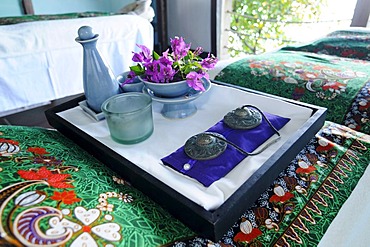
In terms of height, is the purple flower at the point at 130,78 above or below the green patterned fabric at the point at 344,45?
above

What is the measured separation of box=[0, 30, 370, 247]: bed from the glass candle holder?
0.09 m

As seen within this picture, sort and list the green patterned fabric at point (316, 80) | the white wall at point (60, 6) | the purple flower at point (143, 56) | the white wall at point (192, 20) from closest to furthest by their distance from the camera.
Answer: the purple flower at point (143, 56) → the green patterned fabric at point (316, 80) → the white wall at point (192, 20) → the white wall at point (60, 6)

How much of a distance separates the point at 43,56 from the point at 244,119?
1.51 metres

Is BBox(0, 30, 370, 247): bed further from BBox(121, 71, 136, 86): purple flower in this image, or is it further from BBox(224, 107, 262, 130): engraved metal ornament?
BBox(121, 71, 136, 86): purple flower

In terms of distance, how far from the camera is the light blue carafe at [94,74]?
781 mm

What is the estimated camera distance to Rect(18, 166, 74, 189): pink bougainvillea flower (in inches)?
19.0

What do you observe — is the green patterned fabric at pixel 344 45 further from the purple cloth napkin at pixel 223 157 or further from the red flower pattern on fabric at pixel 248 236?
the red flower pattern on fabric at pixel 248 236

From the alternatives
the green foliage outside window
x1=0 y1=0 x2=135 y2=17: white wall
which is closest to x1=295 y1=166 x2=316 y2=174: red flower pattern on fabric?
the green foliage outside window

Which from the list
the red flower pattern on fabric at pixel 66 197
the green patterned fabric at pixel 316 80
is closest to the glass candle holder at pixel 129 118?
the red flower pattern on fabric at pixel 66 197

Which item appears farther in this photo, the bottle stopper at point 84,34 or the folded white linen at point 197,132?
the bottle stopper at point 84,34

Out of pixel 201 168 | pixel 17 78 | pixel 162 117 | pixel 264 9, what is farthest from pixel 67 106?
pixel 264 9

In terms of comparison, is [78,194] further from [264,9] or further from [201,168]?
[264,9]

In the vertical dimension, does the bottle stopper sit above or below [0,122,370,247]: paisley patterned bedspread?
above

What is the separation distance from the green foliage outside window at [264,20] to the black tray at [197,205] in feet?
6.99
